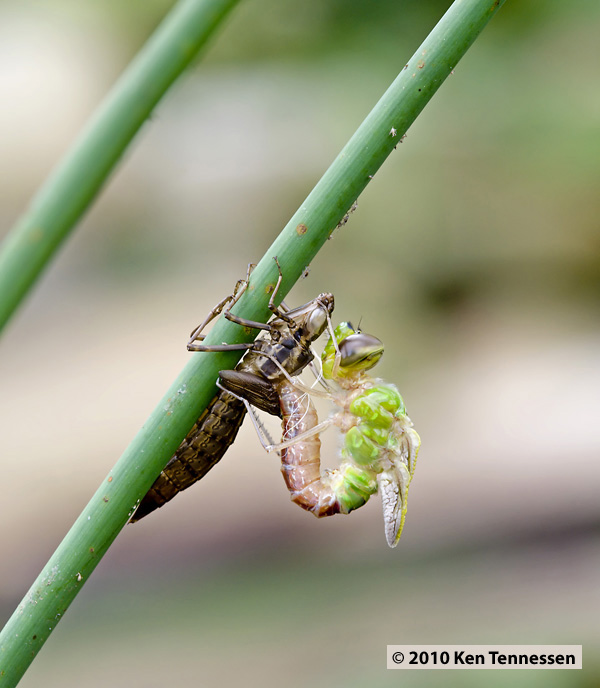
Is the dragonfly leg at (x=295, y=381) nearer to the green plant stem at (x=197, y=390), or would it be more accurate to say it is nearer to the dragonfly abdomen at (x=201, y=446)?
the dragonfly abdomen at (x=201, y=446)

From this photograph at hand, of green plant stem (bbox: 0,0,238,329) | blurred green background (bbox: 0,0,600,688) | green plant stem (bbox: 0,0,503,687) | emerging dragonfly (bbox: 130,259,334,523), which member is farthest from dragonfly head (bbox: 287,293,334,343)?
blurred green background (bbox: 0,0,600,688)

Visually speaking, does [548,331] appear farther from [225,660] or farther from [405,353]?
[225,660]

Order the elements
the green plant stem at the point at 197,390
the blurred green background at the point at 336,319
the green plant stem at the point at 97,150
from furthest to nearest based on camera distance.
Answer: the blurred green background at the point at 336,319 < the green plant stem at the point at 197,390 < the green plant stem at the point at 97,150

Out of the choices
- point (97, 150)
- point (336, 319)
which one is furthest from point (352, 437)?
point (336, 319)

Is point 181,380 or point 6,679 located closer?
point 6,679

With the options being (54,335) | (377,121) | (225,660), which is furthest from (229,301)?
(54,335)

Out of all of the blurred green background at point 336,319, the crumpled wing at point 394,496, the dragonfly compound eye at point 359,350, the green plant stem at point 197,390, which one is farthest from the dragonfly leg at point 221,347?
the blurred green background at point 336,319
